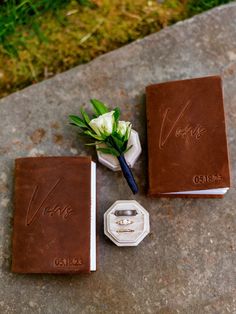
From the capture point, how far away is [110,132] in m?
1.71

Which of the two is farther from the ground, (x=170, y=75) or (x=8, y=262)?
(x=170, y=75)

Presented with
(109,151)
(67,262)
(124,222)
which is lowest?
(67,262)

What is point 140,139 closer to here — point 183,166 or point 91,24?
point 183,166

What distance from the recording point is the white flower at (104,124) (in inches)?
67.1

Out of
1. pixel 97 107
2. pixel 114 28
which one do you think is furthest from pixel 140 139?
pixel 114 28

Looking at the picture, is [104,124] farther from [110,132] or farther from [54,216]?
[54,216]

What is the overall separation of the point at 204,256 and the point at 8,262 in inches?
27.6

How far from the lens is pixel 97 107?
1.80 meters

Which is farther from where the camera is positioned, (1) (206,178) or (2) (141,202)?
(2) (141,202)

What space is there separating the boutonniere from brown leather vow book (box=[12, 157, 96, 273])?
0.30 ft

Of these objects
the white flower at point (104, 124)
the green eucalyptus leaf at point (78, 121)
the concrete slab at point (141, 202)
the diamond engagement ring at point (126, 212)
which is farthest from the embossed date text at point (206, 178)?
the green eucalyptus leaf at point (78, 121)

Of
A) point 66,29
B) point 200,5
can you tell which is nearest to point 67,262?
point 66,29

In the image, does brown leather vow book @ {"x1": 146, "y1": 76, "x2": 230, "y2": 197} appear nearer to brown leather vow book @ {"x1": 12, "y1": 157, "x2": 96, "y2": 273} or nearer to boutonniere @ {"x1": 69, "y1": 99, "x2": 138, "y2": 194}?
boutonniere @ {"x1": 69, "y1": 99, "x2": 138, "y2": 194}

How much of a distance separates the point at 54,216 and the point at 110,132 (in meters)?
0.35
